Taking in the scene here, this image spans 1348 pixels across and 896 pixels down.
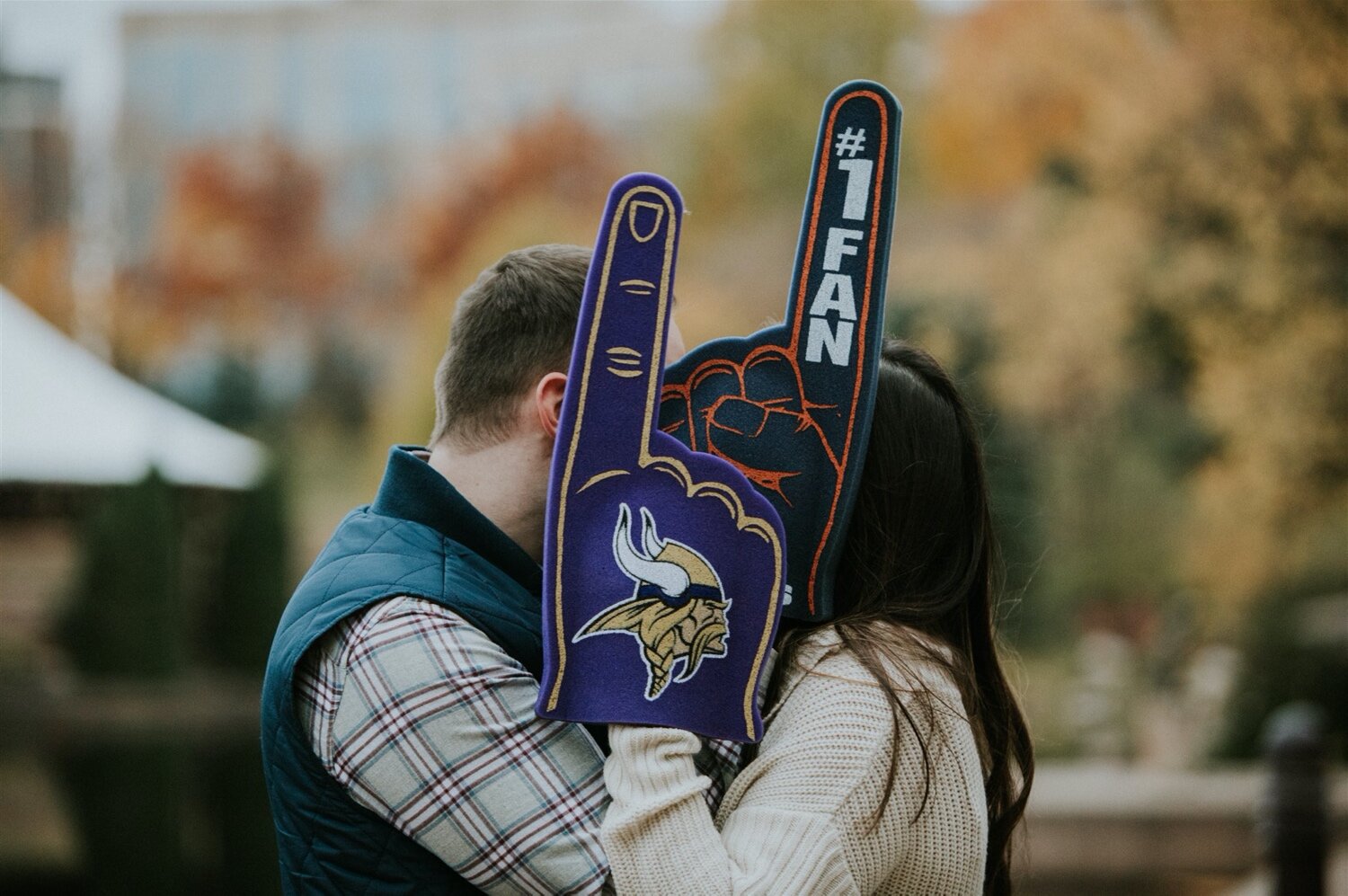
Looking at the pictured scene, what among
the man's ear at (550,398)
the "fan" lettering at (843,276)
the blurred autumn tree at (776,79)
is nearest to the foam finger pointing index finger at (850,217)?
the "fan" lettering at (843,276)

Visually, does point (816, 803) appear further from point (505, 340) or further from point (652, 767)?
point (505, 340)

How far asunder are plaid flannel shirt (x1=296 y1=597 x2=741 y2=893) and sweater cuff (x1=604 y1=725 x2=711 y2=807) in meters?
0.05

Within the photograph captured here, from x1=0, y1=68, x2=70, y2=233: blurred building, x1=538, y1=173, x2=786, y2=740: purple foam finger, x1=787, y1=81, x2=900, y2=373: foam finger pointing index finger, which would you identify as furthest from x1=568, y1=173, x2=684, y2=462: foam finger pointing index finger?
x1=0, y1=68, x2=70, y2=233: blurred building

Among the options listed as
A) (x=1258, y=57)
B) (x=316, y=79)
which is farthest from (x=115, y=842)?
(x=316, y=79)

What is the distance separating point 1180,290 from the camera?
41.8 feet

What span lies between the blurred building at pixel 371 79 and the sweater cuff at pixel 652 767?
19201 millimetres

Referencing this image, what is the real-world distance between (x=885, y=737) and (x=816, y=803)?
0.12 meters

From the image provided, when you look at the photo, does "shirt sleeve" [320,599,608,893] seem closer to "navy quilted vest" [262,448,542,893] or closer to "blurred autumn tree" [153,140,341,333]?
"navy quilted vest" [262,448,542,893]

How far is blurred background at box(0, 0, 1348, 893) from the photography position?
1010cm

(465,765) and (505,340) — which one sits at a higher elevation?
(505,340)

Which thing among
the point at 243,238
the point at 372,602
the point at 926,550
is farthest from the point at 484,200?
the point at 372,602

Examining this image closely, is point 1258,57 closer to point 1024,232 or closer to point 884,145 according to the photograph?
point 1024,232

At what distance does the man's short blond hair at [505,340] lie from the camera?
5.71ft

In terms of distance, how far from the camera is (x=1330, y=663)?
9.45 m
